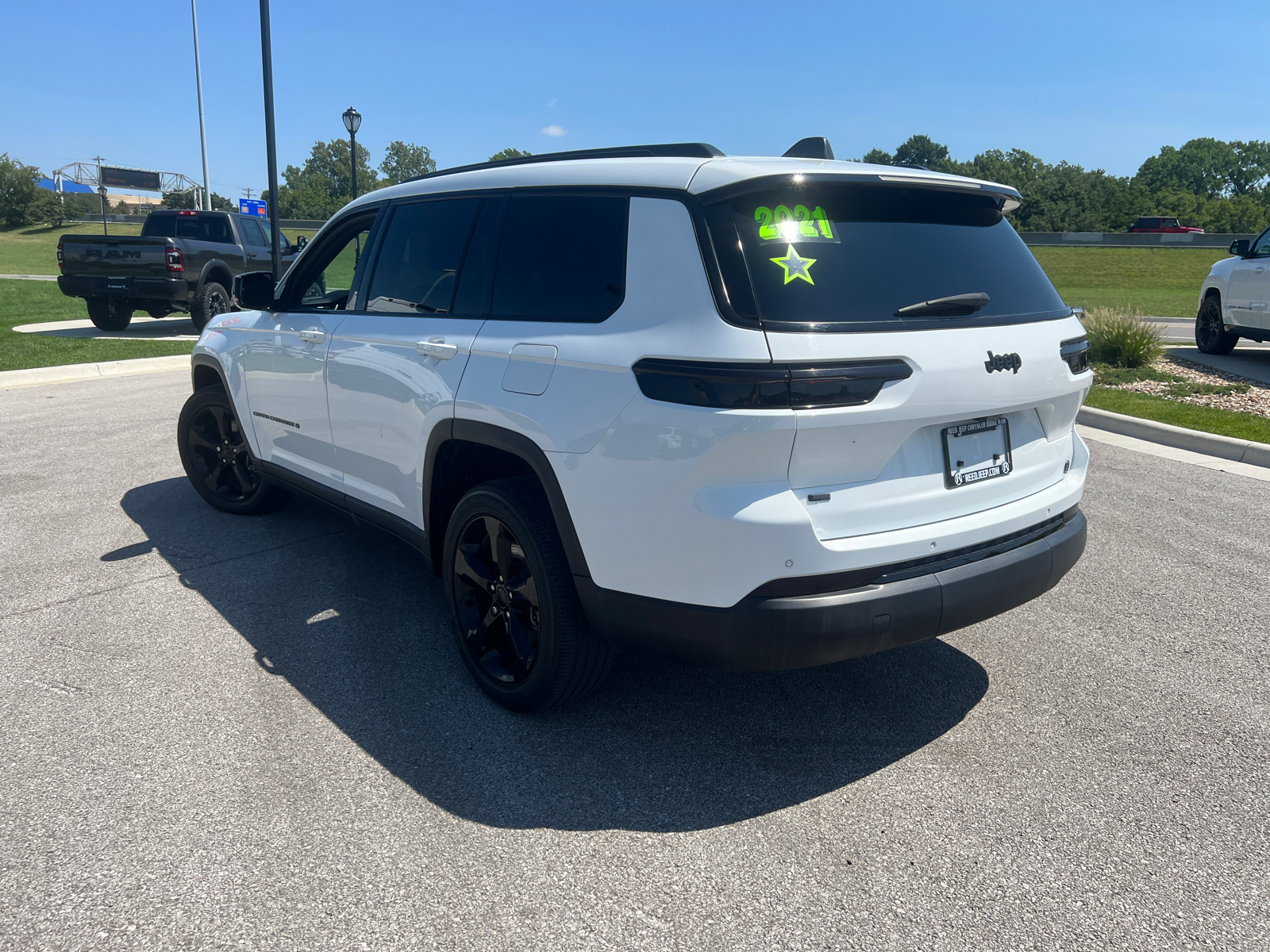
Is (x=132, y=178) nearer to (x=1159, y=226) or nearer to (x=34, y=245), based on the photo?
(x=34, y=245)

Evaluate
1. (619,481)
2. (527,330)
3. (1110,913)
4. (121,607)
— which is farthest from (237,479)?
(1110,913)

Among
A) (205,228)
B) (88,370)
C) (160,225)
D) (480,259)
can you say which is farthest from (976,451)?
(160,225)

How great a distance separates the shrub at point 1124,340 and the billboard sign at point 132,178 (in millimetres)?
104694

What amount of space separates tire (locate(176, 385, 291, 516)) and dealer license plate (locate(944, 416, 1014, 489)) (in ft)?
13.7

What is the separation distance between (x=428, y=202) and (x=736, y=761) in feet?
8.69

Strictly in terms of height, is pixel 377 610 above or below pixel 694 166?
below

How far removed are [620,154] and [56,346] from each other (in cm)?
1304

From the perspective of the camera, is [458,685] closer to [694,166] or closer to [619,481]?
[619,481]

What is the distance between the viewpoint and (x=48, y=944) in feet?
7.40

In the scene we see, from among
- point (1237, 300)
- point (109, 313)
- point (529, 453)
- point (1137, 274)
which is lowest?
point (109, 313)

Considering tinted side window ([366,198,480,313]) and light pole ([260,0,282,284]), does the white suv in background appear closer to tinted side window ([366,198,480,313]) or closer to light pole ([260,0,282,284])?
tinted side window ([366,198,480,313])

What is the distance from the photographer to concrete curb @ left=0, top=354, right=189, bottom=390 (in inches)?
428

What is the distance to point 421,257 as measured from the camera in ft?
13.0

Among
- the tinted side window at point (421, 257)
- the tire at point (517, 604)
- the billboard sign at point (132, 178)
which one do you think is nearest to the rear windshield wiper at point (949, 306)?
the tire at point (517, 604)
